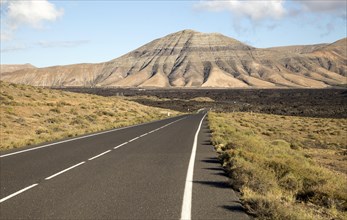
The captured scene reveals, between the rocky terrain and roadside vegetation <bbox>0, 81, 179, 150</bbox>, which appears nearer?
roadside vegetation <bbox>0, 81, 179, 150</bbox>

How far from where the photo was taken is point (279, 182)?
10859 millimetres

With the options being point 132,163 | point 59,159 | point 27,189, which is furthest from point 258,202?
point 59,159

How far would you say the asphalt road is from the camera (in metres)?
7.62

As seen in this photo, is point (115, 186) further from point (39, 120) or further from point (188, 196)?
point (39, 120)

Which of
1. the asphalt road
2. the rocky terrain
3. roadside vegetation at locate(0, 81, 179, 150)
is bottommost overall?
the rocky terrain

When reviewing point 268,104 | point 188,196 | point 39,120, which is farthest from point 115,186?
point 268,104

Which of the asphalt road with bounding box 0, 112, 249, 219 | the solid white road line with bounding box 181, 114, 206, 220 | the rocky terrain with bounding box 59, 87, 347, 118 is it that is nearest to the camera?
the solid white road line with bounding box 181, 114, 206, 220

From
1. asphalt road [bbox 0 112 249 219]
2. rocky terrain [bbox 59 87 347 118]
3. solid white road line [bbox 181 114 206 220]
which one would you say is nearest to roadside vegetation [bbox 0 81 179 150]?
asphalt road [bbox 0 112 249 219]

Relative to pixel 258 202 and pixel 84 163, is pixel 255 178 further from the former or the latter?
pixel 84 163

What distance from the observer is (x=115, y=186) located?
9.97 meters

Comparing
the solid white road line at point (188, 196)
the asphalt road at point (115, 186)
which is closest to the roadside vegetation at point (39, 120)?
the asphalt road at point (115, 186)

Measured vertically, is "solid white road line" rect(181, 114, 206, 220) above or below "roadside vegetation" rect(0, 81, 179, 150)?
above

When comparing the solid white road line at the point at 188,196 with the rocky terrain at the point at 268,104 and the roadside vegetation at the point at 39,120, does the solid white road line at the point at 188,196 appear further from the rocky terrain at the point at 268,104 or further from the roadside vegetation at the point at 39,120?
the rocky terrain at the point at 268,104

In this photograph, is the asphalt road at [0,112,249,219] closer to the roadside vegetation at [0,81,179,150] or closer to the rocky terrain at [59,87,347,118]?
the roadside vegetation at [0,81,179,150]
